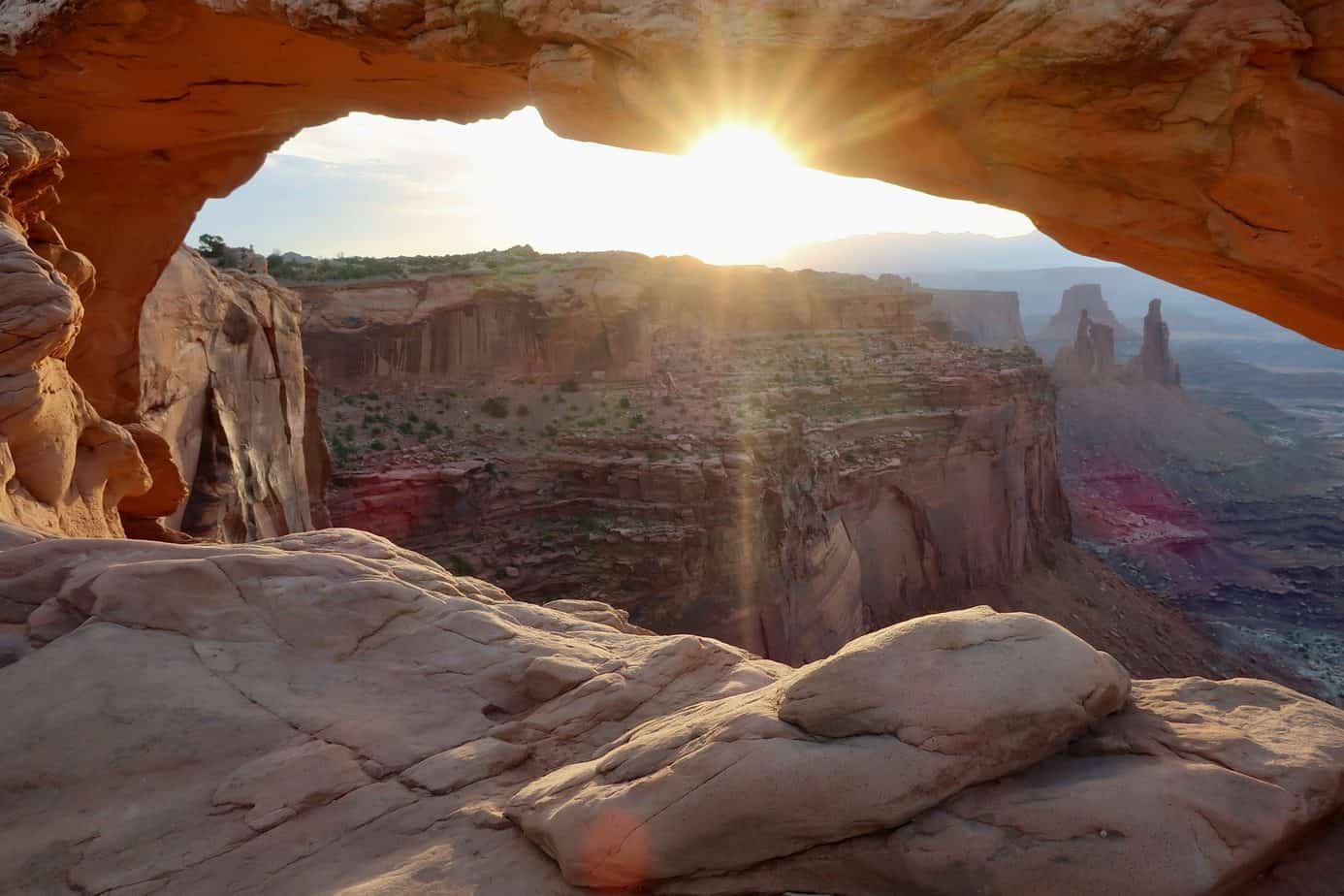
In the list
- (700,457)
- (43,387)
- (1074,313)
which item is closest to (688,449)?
(700,457)

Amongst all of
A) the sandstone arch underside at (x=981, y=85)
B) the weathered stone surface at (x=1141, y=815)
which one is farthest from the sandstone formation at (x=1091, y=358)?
the weathered stone surface at (x=1141, y=815)

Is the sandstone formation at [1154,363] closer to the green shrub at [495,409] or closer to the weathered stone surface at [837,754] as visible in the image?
the green shrub at [495,409]

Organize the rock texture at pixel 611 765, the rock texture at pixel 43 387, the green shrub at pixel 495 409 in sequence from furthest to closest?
the green shrub at pixel 495 409, the rock texture at pixel 43 387, the rock texture at pixel 611 765

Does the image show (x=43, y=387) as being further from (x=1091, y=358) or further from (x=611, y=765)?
(x=1091, y=358)

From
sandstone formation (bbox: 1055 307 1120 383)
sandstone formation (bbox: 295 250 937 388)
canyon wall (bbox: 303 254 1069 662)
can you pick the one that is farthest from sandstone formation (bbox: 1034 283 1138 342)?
sandstone formation (bbox: 295 250 937 388)

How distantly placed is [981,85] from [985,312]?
98.8 metres

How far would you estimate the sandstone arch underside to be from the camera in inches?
162

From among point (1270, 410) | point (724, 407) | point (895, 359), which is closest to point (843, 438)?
point (724, 407)

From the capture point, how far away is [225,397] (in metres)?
12.2

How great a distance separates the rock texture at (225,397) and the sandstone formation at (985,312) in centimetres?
8658

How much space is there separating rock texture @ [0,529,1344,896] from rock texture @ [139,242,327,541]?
7.06 meters

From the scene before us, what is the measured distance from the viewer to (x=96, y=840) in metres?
3.30

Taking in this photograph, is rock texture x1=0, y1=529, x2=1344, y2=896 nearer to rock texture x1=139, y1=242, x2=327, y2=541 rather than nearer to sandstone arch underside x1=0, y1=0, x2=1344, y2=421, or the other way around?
sandstone arch underside x1=0, y1=0, x2=1344, y2=421

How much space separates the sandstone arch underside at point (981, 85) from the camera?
13.5ft
